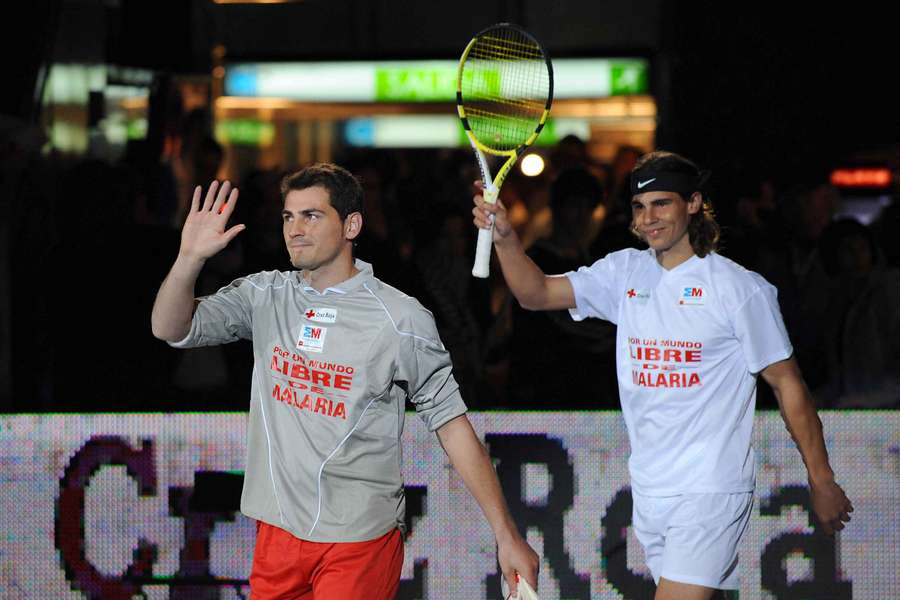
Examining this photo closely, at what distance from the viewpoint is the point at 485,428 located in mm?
5574

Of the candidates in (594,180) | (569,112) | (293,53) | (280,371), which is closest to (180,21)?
(293,53)

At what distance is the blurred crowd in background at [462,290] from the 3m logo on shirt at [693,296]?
1957 mm

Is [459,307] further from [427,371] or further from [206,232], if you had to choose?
[206,232]

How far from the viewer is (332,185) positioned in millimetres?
4164

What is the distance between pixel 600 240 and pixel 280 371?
3.10 meters

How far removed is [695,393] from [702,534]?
0.46 metres

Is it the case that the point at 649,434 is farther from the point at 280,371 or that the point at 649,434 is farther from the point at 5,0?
the point at 5,0

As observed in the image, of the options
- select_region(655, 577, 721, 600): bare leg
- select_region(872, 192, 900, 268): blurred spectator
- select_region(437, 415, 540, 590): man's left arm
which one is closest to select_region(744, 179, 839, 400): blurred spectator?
select_region(872, 192, 900, 268): blurred spectator

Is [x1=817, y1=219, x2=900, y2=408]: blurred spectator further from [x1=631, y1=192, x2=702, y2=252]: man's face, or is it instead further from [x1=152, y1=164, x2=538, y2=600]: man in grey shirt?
[x1=152, y1=164, x2=538, y2=600]: man in grey shirt

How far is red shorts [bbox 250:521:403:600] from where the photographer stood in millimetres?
4008

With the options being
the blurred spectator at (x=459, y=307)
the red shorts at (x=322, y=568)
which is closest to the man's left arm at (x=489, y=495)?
the red shorts at (x=322, y=568)

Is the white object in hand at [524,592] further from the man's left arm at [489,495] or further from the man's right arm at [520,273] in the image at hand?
the man's right arm at [520,273]

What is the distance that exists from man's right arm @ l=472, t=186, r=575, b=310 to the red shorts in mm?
1058

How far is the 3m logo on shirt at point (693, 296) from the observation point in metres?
4.63
